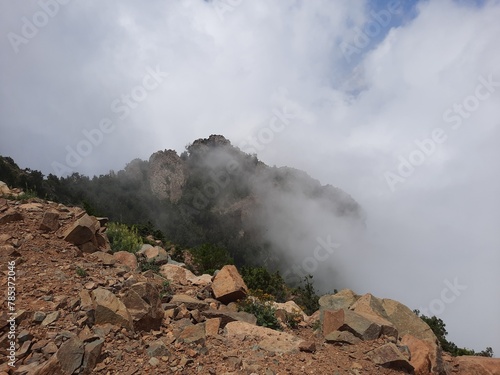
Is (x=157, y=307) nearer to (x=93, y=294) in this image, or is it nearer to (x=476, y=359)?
(x=93, y=294)

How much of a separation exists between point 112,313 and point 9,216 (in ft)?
16.8

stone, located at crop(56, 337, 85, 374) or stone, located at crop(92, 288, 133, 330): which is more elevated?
stone, located at crop(92, 288, 133, 330)

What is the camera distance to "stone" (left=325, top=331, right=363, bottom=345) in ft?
22.9

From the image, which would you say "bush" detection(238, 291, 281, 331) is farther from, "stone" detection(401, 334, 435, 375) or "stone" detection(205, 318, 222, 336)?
"stone" detection(401, 334, 435, 375)

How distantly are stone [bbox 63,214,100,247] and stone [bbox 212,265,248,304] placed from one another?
3647mm

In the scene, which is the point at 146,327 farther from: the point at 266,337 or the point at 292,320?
the point at 292,320

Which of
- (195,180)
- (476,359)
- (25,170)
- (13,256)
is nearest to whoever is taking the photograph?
(13,256)

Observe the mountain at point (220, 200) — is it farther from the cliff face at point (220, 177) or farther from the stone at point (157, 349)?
the stone at point (157, 349)

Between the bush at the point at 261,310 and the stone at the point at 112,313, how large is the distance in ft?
10.1

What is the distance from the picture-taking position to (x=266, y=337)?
6.56 meters

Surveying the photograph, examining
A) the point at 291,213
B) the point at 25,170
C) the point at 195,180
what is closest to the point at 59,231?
the point at 25,170

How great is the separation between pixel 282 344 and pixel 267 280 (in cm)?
875

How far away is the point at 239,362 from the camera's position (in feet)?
18.0

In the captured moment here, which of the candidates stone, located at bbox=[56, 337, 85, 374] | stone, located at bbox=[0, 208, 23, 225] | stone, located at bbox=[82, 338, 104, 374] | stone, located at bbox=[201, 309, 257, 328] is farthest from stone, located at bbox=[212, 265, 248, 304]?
stone, located at bbox=[0, 208, 23, 225]
